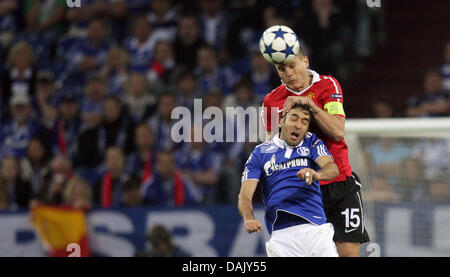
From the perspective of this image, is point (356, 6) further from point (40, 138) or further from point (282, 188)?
point (282, 188)

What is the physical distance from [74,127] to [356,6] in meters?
3.90

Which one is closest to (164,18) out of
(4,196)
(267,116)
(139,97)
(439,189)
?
(139,97)

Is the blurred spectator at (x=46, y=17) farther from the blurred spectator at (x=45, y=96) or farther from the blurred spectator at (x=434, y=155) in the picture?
the blurred spectator at (x=434, y=155)

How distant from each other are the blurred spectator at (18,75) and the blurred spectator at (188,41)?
6.79 ft

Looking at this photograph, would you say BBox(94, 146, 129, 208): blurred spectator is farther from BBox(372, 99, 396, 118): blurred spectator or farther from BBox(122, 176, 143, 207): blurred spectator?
BBox(372, 99, 396, 118): blurred spectator

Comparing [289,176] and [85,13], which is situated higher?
[85,13]

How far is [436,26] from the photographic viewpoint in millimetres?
11297

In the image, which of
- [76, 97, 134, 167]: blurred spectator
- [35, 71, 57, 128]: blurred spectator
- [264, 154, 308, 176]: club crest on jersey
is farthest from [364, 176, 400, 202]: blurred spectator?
[35, 71, 57, 128]: blurred spectator

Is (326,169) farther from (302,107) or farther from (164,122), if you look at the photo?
(164,122)

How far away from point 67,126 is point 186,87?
63.5 inches

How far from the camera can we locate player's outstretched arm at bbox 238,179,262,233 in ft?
14.8

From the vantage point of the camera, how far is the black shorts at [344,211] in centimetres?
518

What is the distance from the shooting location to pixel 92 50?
11.5 metres

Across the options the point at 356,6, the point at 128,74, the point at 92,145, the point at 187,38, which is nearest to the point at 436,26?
the point at 356,6
